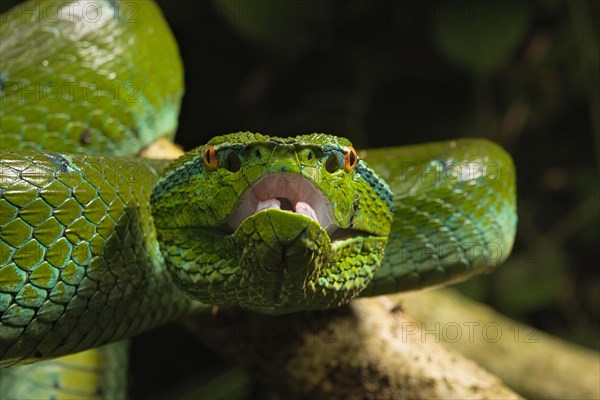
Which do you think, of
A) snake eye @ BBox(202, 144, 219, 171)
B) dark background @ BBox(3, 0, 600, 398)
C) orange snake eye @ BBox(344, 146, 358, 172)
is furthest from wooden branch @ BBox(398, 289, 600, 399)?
snake eye @ BBox(202, 144, 219, 171)

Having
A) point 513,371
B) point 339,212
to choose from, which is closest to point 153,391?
point 513,371

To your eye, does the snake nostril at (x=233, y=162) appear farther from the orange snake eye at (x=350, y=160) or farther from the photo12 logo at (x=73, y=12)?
the photo12 logo at (x=73, y=12)

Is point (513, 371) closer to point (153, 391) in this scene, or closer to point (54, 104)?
point (153, 391)

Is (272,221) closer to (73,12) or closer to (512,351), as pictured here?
(73,12)

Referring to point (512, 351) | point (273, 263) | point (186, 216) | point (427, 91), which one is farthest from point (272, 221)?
point (427, 91)

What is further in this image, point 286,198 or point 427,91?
point 427,91

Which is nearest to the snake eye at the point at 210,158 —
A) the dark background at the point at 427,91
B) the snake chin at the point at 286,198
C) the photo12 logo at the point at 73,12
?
the snake chin at the point at 286,198

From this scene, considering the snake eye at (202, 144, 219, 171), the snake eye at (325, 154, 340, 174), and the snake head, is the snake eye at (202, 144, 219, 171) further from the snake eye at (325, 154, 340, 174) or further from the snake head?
the snake eye at (325, 154, 340, 174)
